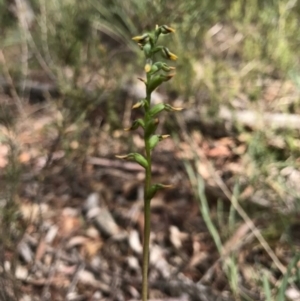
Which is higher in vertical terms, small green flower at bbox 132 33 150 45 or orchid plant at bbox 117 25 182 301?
small green flower at bbox 132 33 150 45

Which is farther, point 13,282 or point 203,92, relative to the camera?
point 203,92

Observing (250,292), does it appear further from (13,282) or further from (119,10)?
(119,10)

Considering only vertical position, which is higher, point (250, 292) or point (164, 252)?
point (164, 252)

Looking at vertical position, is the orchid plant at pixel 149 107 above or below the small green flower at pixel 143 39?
below

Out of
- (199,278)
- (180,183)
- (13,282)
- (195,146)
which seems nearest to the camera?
(13,282)

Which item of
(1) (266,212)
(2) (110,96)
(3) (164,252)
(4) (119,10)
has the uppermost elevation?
(4) (119,10)

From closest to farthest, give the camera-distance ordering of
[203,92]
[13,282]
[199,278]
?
[13,282]
[199,278]
[203,92]

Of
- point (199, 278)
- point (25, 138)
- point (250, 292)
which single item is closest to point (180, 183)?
point (199, 278)

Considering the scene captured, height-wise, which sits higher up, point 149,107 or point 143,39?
point 143,39

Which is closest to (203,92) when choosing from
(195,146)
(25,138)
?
(195,146)
